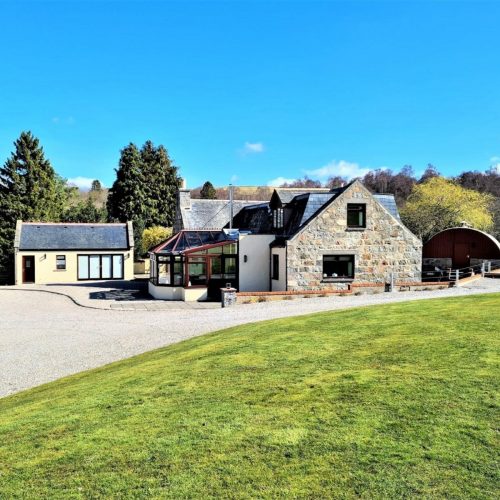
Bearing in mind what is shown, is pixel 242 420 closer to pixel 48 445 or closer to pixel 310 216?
pixel 48 445

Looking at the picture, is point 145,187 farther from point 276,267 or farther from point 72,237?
point 276,267

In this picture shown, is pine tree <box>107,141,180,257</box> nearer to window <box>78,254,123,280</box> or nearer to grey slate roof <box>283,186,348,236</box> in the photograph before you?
window <box>78,254,123,280</box>

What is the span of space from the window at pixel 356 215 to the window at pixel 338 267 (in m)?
1.80

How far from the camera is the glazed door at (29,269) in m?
37.7

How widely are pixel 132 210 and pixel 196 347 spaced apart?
1921 inches

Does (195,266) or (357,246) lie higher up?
(357,246)

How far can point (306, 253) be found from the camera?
24.4 metres

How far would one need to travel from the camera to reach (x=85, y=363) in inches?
476

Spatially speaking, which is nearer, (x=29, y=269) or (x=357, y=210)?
(x=357, y=210)

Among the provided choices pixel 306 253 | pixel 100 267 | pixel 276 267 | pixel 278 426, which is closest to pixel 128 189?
pixel 100 267

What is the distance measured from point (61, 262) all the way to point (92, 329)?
77.6 feet

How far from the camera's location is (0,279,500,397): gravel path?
1193 cm

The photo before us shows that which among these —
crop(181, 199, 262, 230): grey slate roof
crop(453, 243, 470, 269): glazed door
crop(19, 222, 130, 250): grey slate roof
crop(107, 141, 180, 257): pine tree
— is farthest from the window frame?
crop(107, 141, 180, 257): pine tree

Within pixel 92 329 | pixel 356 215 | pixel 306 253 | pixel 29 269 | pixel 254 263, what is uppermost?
pixel 356 215
